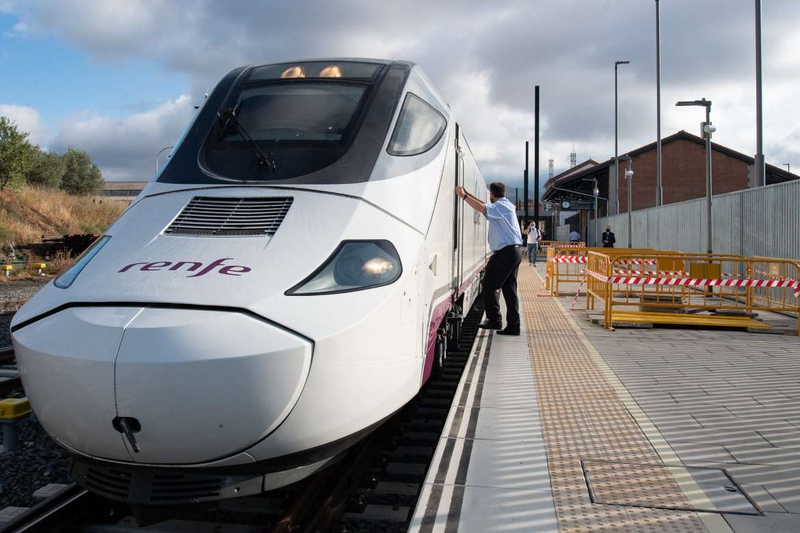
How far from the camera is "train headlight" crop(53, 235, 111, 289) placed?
3.23 metres

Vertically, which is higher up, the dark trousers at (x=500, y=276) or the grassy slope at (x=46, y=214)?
the grassy slope at (x=46, y=214)

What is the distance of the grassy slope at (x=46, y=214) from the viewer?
2789 centimetres

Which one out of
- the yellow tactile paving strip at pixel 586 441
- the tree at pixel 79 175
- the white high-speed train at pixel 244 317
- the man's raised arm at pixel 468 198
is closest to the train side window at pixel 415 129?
the white high-speed train at pixel 244 317

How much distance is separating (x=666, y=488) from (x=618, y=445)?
2.26 ft

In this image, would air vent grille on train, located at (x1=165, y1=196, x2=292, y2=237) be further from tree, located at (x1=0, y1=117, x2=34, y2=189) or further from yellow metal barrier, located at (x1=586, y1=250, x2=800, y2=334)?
tree, located at (x1=0, y1=117, x2=34, y2=189)

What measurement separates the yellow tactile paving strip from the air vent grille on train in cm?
206

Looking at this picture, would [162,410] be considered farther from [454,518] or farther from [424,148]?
[424,148]

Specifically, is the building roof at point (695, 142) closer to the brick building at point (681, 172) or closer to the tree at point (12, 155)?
the brick building at point (681, 172)

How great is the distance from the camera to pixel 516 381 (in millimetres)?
6004

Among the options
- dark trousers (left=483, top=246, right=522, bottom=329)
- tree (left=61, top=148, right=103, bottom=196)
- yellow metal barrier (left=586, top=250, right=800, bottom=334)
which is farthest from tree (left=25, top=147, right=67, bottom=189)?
dark trousers (left=483, top=246, right=522, bottom=329)

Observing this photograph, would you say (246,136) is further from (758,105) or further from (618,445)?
(758,105)

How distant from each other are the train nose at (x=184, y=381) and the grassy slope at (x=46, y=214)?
2656 centimetres

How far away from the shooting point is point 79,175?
4509cm

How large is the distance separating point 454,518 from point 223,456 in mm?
1147
